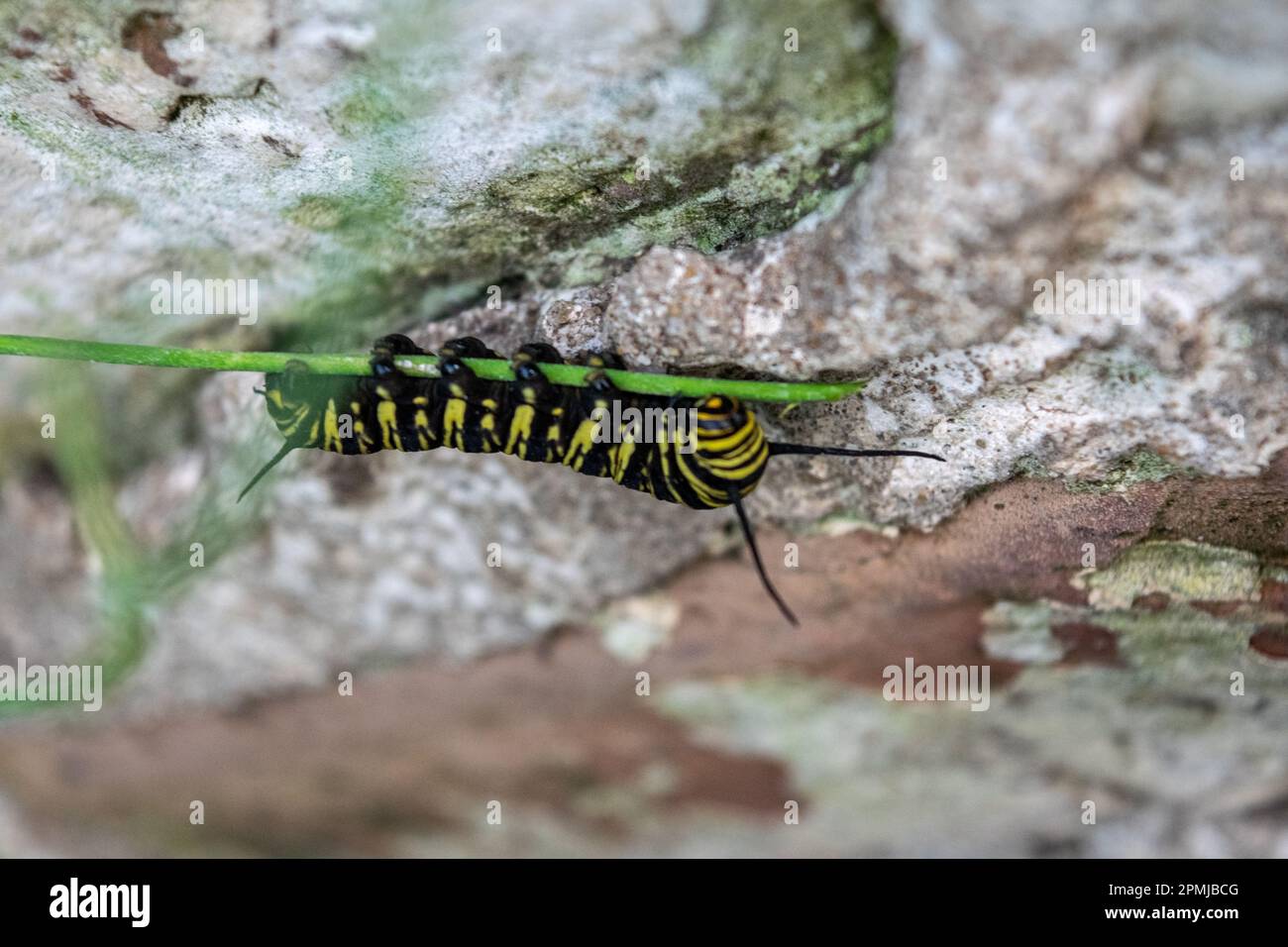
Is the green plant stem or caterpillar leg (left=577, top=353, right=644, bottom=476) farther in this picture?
caterpillar leg (left=577, top=353, right=644, bottom=476)

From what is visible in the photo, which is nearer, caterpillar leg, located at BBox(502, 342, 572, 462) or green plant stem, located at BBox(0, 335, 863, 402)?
green plant stem, located at BBox(0, 335, 863, 402)

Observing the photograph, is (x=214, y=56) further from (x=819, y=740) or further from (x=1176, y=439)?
(x=819, y=740)

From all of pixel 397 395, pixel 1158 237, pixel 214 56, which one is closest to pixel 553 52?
pixel 214 56

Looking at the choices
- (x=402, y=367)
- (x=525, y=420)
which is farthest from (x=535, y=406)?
(x=402, y=367)

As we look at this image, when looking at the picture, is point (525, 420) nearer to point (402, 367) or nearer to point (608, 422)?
point (608, 422)

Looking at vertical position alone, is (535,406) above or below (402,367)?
below
